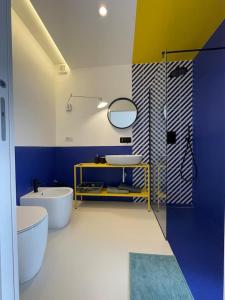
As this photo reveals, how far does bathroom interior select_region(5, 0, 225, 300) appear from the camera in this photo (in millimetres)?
1532

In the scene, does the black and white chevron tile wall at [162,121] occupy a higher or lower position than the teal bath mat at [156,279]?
higher

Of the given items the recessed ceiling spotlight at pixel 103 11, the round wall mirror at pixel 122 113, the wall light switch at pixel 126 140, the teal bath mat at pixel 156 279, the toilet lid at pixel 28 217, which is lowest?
the teal bath mat at pixel 156 279

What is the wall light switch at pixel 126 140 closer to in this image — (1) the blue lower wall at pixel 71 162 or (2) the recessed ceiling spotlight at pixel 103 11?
(1) the blue lower wall at pixel 71 162

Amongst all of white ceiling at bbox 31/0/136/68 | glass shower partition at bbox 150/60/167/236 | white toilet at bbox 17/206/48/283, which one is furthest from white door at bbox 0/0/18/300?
glass shower partition at bbox 150/60/167/236

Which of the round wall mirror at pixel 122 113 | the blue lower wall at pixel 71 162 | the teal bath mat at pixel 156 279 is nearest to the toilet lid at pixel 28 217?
the teal bath mat at pixel 156 279

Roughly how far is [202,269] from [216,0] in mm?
2694

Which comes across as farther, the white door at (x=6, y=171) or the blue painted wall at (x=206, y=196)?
the blue painted wall at (x=206, y=196)

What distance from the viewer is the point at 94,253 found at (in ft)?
6.02

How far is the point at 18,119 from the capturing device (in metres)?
2.31

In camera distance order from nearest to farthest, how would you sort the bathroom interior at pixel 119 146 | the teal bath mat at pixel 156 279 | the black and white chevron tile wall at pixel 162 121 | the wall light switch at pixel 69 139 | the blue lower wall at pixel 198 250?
1. the teal bath mat at pixel 156 279
2. the blue lower wall at pixel 198 250
3. the bathroom interior at pixel 119 146
4. the black and white chevron tile wall at pixel 162 121
5. the wall light switch at pixel 69 139

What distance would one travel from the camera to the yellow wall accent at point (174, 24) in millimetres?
2053

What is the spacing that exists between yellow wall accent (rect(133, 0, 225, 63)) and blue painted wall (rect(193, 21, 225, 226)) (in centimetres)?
17

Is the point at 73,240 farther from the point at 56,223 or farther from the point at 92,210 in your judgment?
the point at 92,210

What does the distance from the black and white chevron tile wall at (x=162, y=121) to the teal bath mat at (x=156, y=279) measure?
150 centimetres
